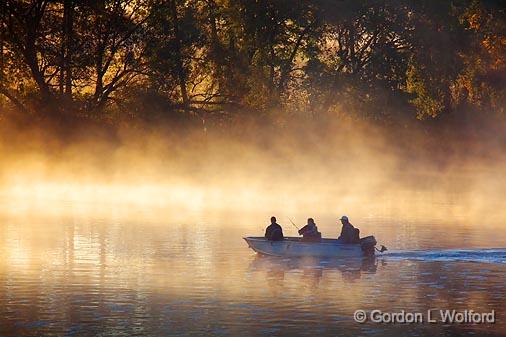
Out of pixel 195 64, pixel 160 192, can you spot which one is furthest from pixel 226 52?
pixel 160 192

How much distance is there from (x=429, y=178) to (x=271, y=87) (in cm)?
1833

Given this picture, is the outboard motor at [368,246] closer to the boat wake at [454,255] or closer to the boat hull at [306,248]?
the boat hull at [306,248]

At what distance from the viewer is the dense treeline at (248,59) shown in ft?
324

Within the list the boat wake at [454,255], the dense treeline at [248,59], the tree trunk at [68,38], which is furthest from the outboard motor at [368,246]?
the tree trunk at [68,38]

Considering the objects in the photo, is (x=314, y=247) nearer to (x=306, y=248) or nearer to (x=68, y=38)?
(x=306, y=248)

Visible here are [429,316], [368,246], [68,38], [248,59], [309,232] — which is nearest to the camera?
[429,316]

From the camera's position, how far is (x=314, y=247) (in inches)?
2110

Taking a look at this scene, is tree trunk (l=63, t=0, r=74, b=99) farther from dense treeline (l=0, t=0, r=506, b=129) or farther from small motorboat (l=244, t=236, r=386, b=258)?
small motorboat (l=244, t=236, r=386, b=258)

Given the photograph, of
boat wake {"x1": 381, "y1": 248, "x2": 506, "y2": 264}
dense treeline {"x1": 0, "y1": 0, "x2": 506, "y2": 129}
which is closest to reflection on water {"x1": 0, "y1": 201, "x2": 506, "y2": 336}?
boat wake {"x1": 381, "y1": 248, "x2": 506, "y2": 264}

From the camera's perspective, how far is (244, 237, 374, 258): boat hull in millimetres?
53344

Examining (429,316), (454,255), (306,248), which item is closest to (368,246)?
(306,248)

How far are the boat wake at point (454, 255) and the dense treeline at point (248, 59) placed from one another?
48579mm

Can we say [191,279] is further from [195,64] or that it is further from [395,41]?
[395,41]

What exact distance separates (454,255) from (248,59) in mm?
57837
